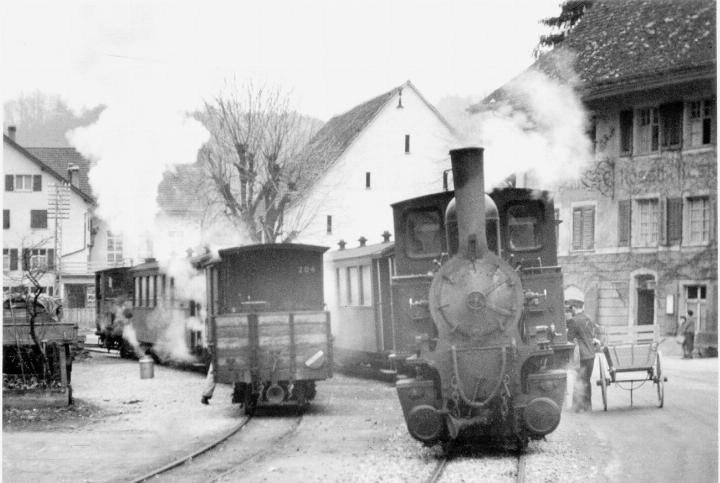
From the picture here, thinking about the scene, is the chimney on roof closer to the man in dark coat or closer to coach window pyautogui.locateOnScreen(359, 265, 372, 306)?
coach window pyautogui.locateOnScreen(359, 265, 372, 306)

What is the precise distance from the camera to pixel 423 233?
11047 millimetres

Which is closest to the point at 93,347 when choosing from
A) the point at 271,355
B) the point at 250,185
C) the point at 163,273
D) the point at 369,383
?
the point at 250,185

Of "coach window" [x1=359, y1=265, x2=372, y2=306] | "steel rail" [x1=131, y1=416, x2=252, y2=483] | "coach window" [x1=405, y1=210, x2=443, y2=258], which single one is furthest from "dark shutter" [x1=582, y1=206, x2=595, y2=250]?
"steel rail" [x1=131, y1=416, x2=252, y2=483]

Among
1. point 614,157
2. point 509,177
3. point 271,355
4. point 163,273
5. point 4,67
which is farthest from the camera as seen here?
point 163,273

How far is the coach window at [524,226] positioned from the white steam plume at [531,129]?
1.03m

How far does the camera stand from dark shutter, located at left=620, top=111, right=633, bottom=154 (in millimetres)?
15438

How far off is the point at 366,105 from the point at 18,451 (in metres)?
19.8

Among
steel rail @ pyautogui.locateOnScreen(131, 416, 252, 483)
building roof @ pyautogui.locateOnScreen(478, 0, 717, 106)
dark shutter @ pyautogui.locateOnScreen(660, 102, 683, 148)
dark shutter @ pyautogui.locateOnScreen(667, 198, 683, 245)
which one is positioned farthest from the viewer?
dark shutter @ pyautogui.locateOnScreen(660, 102, 683, 148)

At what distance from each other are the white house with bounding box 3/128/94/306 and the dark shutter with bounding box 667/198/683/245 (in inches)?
330

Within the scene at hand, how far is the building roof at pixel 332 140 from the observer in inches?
1144

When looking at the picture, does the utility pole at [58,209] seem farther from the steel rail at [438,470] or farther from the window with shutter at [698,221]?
the window with shutter at [698,221]

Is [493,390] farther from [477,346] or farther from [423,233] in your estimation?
[423,233]

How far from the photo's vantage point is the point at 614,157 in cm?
1667

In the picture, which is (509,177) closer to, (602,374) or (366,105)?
(602,374)
